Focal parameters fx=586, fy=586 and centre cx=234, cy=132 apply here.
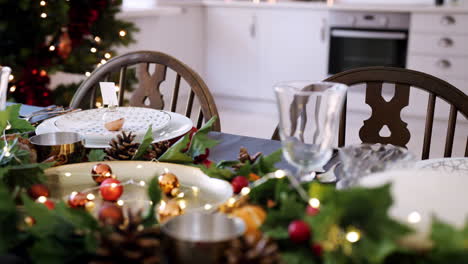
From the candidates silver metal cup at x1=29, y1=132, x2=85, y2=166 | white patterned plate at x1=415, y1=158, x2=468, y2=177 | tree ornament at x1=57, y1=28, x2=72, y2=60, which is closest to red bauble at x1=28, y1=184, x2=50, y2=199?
silver metal cup at x1=29, y1=132, x2=85, y2=166

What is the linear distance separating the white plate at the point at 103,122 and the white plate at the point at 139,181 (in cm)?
19

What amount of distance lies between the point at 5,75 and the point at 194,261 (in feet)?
2.01

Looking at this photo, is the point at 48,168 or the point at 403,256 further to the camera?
the point at 48,168

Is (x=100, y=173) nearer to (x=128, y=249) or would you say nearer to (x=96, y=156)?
(x=96, y=156)

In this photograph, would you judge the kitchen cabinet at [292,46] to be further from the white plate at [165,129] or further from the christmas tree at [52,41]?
the white plate at [165,129]

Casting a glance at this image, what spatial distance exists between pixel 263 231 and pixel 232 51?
13.5 ft

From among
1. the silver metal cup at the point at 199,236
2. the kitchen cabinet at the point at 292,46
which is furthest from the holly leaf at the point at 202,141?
the kitchen cabinet at the point at 292,46

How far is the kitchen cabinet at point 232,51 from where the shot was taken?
453cm

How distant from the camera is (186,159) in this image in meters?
0.92

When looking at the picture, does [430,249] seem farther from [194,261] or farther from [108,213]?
[108,213]

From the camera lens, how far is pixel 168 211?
716mm

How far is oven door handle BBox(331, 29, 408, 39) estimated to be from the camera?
4027 millimetres

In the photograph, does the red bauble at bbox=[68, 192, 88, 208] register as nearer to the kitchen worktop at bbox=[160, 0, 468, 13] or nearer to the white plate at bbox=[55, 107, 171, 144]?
the white plate at bbox=[55, 107, 171, 144]

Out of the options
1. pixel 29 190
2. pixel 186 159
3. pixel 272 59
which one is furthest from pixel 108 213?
pixel 272 59
